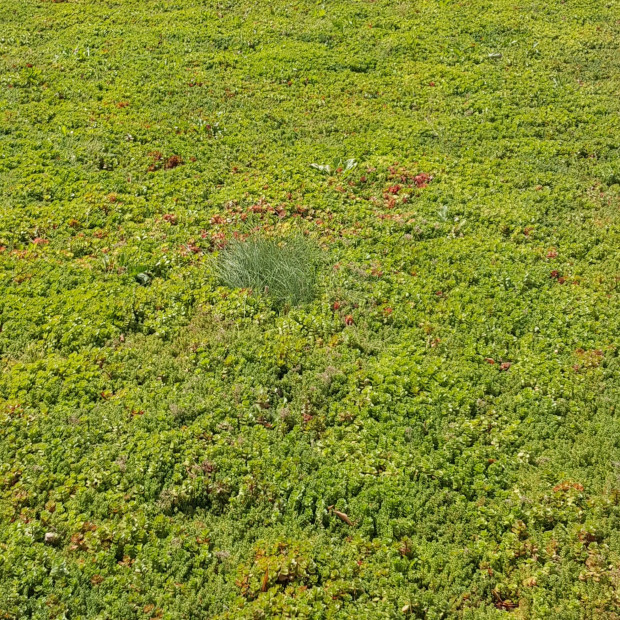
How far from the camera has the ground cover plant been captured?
5.44 meters

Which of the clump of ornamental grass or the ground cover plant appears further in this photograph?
the clump of ornamental grass

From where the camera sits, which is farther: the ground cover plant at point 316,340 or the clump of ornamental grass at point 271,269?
the clump of ornamental grass at point 271,269

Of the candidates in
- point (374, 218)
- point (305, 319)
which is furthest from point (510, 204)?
point (305, 319)

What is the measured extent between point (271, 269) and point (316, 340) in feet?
4.37

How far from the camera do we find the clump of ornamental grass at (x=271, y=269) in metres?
8.39

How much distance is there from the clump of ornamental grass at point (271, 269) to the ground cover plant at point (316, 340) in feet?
0.43

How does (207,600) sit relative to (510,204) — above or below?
below

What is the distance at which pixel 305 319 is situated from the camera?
807 cm

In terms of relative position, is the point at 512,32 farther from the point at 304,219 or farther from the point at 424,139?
the point at 304,219

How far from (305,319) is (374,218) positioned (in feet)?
8.67

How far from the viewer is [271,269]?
28.0ft

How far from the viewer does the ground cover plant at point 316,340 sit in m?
5.44

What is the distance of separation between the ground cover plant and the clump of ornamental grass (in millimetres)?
131

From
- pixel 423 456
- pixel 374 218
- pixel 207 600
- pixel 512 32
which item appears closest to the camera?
pixel 207 600
